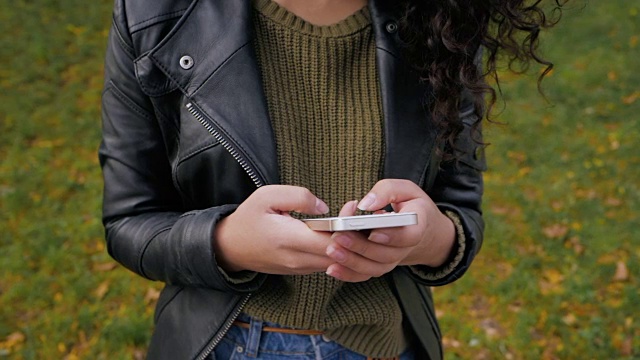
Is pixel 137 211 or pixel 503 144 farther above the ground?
pixel 137 211

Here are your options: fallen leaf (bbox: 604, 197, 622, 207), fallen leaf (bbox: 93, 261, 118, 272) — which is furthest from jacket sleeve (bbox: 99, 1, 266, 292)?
fallen leaf (bbox: 604, 197, 622, 207)

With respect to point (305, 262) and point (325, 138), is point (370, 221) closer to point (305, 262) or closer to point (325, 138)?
point (305, 262)

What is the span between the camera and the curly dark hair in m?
1.58

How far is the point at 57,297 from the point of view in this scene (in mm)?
4039

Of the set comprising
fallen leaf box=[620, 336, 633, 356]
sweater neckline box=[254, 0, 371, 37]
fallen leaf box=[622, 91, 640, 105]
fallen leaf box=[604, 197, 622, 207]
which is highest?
sweater neckline box=[254, 0, 371, 37]

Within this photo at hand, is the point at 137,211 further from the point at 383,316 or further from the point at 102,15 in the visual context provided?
the point at 102,15

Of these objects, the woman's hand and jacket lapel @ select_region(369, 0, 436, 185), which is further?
jacket lapel @ select_region(369, 0, 436, 185)

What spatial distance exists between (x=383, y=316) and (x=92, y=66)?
5.46 m

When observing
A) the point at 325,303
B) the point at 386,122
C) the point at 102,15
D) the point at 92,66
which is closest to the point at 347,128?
the point at 386,122

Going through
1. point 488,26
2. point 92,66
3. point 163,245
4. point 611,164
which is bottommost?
point 611,164

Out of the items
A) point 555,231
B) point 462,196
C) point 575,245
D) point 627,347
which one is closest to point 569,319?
point 627,347

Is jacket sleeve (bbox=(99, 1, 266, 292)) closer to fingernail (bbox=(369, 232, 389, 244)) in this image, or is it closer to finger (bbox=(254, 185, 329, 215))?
finger (bbox=(254, 185, 329, 215))

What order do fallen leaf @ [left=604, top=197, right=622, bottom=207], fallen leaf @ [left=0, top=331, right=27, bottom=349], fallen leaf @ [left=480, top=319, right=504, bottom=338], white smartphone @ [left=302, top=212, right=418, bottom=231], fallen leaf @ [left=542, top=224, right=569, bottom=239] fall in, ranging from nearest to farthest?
white smartphone @ [left=302, top=212, right=418, bottom=231] < fallen leaf @ [left=0, top=331, right=27, bottom=349] < fallen leaf @ [left=480, top=319, right=504, bottom=338] < fallen leaf @ [left=542, top=224, right=569, bottom=239] < fallen leaf @ [left=604, top=197, right=622, bottom=207]

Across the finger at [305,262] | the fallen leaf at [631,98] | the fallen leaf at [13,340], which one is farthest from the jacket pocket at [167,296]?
the fallen leaf at [631,98]
